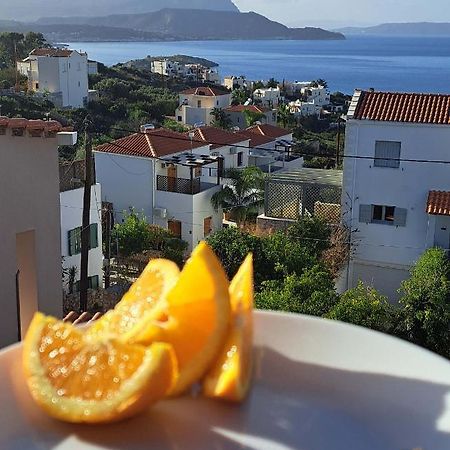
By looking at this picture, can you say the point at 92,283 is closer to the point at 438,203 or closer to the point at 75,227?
the point at 75,227

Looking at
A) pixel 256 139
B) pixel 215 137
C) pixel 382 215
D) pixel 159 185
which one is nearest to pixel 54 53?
pixel 256 139

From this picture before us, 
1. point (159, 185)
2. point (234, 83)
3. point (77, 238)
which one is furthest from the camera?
point (234, 83)

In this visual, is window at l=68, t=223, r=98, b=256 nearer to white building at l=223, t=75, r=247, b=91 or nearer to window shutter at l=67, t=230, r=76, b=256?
window shutter at l=67, t=230, r=76, b=256

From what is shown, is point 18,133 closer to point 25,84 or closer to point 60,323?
point 60,323

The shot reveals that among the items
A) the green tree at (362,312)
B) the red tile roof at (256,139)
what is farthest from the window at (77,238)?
the red tile roof at (256,139)

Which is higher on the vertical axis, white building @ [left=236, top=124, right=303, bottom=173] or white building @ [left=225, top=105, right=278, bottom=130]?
white building @ [left=236, top=124, right=303, bottom=173]

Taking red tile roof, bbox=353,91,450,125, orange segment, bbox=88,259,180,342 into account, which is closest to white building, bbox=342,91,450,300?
red tile roof, bbox=353,91,450,125
